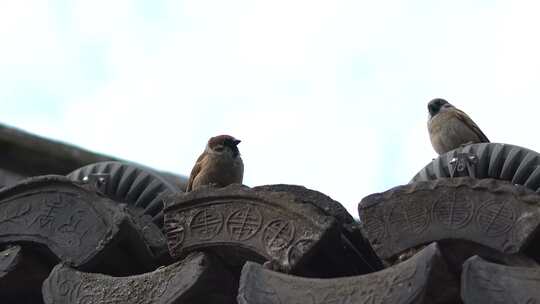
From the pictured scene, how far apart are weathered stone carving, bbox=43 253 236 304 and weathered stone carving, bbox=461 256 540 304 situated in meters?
0.68

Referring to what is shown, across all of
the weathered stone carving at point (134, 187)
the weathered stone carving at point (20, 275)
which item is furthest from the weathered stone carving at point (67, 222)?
the weathered stone carving at point (134, 187)

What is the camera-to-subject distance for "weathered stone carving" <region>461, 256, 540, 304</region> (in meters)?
2.72

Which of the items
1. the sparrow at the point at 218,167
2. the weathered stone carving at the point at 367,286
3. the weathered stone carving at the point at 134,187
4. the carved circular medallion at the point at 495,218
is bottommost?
the sparrow at the point at 218,167

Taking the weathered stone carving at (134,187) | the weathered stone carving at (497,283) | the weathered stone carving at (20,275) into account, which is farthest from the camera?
the weathered stone carving at (134,187)

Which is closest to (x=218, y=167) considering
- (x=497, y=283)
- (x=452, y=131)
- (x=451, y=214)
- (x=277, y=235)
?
(x=452, y=131)

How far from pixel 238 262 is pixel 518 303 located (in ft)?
2.57

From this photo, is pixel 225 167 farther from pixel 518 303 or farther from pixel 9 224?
pixel 518 303

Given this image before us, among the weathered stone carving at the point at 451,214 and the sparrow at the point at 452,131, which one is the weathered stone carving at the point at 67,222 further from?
the sparrow at the point at 452,131

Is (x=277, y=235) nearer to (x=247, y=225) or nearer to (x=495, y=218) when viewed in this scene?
(x=247, y=225)

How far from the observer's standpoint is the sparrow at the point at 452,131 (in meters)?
6.68

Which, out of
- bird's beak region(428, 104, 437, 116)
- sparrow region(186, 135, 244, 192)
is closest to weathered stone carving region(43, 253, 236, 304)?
sparrow region(186, 135, 244, 192)

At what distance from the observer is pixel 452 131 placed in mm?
6773

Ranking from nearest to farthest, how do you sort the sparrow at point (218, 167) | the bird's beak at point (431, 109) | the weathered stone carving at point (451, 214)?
the weathered stone carving at point (451, 214), the sparrow at point (218, 167), the bird's beak at point (431, 109)

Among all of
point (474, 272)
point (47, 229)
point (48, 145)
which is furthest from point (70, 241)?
point (48, 145)
